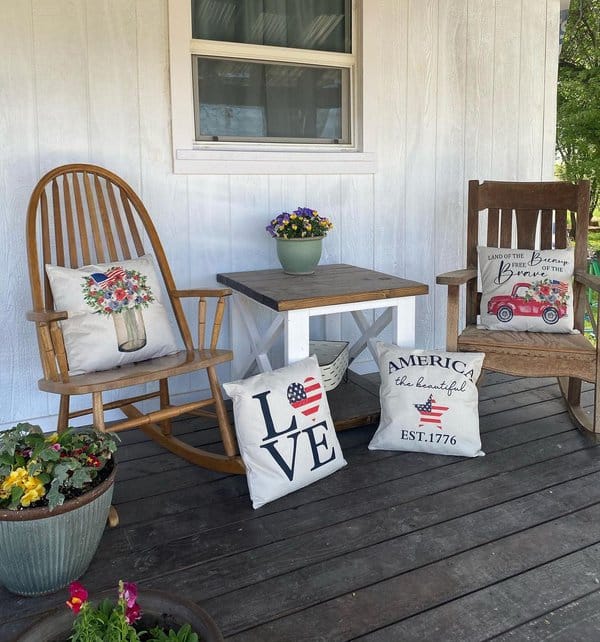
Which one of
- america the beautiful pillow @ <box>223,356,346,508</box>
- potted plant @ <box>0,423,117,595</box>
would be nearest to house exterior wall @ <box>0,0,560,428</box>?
america the beautiful pillow @ <box>223,356,346,508</box>

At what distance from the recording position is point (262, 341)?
8.80 ft

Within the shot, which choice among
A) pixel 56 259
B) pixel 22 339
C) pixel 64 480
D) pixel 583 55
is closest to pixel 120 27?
pixel 56 259

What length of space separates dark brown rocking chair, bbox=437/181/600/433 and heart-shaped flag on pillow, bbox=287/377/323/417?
0.64 metres

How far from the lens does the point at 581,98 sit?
6832mm

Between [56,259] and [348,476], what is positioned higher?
[56,259]

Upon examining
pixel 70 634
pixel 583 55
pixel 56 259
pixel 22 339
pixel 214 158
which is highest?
pixel 583 55

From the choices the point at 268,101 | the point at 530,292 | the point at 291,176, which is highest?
the point at 268,101

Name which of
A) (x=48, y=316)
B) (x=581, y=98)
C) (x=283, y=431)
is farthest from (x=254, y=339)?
(x=581, y=98)

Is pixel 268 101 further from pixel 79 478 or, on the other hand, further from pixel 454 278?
pixel 79 478

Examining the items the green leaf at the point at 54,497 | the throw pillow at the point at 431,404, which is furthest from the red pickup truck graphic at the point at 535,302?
the green leaf at the point at 54,497

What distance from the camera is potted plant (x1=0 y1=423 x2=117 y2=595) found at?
5.04 feet

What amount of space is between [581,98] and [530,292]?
515 cm

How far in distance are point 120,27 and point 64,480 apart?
1.79m

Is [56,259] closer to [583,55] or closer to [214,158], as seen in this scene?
[214,158]
